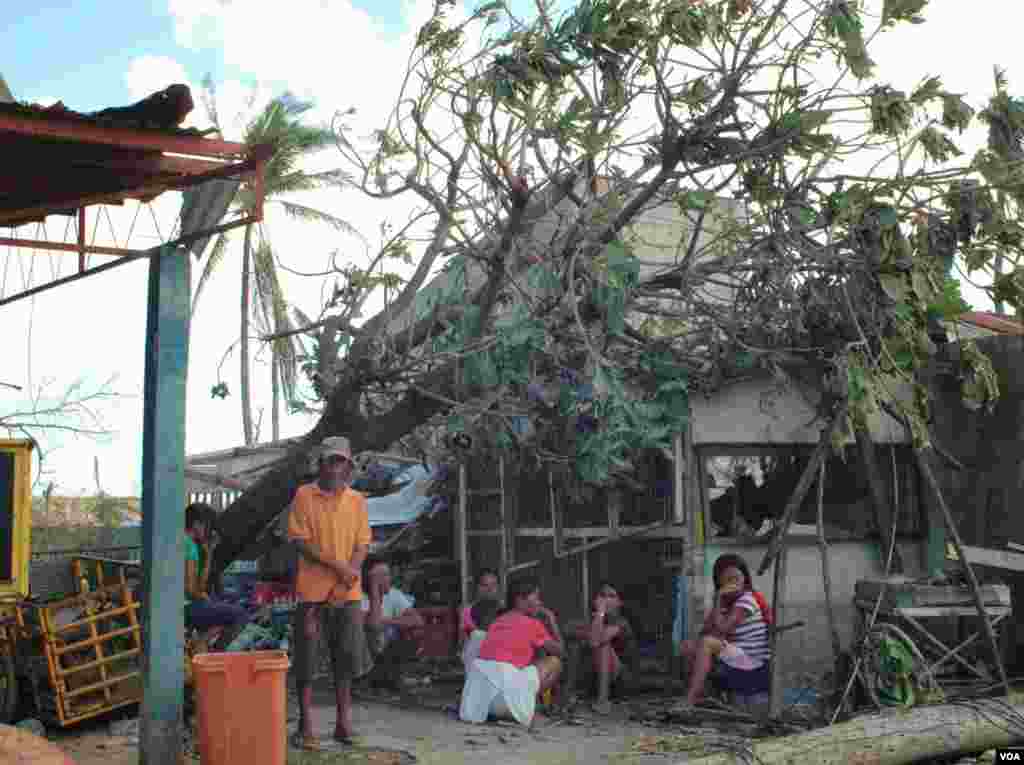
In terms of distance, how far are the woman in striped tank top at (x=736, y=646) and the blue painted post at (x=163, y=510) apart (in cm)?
366

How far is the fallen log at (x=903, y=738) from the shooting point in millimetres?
6855

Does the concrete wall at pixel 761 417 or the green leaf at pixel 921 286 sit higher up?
the green leaf at pixel 921 286

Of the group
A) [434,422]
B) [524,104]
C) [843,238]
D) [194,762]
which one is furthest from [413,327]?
[194,762]

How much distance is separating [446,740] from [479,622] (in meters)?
1.77

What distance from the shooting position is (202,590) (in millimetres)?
8984

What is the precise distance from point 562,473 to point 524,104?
3495 mm

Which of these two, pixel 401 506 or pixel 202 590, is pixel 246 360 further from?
pixel 202 590

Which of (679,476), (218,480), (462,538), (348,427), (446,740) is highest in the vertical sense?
(348,427)

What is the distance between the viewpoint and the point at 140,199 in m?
7.45

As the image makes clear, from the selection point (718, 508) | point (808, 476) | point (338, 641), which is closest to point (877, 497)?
point (718, 508)

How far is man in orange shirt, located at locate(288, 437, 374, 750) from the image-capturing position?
7562mm

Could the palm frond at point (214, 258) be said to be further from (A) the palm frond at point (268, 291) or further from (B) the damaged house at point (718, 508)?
(B) the damaged house at point (718, 508)

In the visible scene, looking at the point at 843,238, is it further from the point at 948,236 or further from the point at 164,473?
the point at 164,473

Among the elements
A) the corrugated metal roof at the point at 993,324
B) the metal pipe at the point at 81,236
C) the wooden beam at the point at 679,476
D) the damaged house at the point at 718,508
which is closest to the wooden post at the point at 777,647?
the damaged house at the point at 718,508
